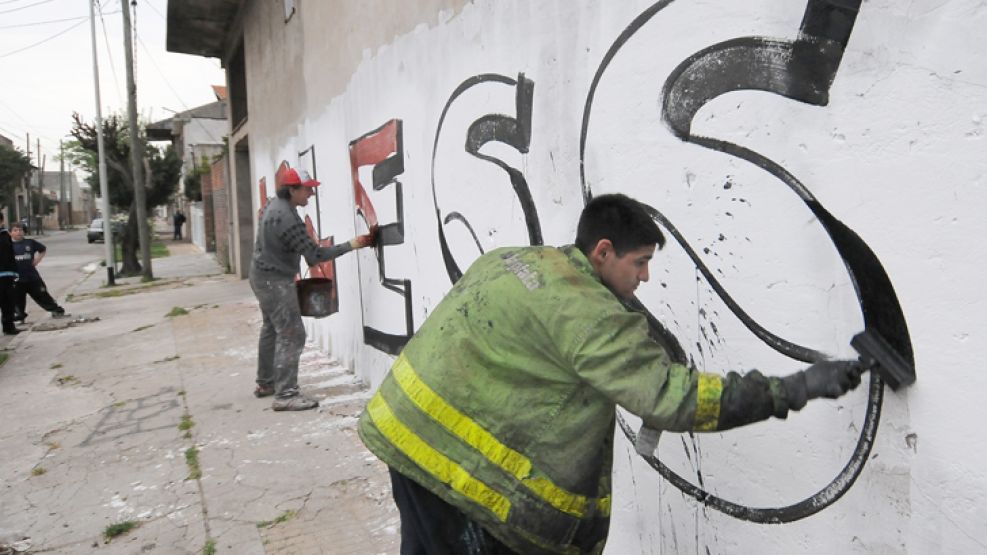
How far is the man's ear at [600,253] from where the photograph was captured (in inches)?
64.1

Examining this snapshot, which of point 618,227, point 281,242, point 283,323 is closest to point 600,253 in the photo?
point 618,227

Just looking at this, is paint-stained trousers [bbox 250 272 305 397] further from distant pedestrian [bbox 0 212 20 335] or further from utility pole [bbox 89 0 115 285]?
utility pole [bbox 89 0 115 285]

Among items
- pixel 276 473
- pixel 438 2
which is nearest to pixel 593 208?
Answer: pixel 438 2

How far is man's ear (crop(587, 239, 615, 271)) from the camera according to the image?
64.1 inches

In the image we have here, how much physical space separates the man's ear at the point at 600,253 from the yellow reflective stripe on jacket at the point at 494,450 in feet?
1.57

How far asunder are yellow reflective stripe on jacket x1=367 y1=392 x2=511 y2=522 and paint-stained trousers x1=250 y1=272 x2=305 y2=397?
11.8ft

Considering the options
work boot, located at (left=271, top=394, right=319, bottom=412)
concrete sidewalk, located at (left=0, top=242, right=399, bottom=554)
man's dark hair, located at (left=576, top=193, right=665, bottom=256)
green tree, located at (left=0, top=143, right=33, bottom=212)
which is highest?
green tree, located at (left=0, top=143, right=33, bottom=212)

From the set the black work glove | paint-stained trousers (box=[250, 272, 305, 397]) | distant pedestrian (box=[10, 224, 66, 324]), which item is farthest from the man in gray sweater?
distant pedestrian (box=[10, 224, 66, 324])

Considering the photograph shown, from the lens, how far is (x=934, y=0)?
1438 mm

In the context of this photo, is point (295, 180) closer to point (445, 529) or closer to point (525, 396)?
point (445, 529)

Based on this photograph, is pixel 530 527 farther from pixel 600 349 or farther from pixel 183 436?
pixel 183 436

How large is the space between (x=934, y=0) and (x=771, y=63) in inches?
16.8

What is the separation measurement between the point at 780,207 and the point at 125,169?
1934cm

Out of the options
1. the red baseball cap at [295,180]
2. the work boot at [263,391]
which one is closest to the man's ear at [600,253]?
the red baseball cap at [295,180]
